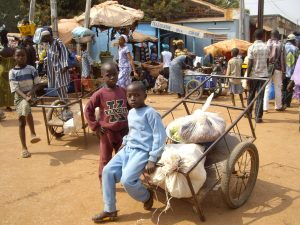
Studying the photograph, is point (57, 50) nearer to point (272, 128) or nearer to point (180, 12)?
point (272, 128)

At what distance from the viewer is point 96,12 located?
12.3 meters

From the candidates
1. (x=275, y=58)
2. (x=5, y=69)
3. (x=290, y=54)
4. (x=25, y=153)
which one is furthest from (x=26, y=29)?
(x=290, y=54)

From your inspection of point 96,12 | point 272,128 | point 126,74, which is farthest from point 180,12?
point 272,128

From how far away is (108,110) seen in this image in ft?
12.5

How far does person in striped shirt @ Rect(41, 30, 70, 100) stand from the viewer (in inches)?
249

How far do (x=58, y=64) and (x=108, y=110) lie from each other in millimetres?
2997

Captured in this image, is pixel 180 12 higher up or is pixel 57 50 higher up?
pixel 180 12

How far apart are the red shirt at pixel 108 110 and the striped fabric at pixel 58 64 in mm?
2578

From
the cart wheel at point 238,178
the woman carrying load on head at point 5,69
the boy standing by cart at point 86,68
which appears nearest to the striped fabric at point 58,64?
the woman carrying load on head at point 5,69

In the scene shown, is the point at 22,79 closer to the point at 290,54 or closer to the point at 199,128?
the point at 199,128

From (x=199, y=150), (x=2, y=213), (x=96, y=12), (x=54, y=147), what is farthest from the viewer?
(x=96, y=12)

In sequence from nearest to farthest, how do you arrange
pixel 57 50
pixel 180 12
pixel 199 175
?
pixel 199 175
pixel 57 50
pixel 180 12

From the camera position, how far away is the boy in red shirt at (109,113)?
3807 mm

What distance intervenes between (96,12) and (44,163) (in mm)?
8353
